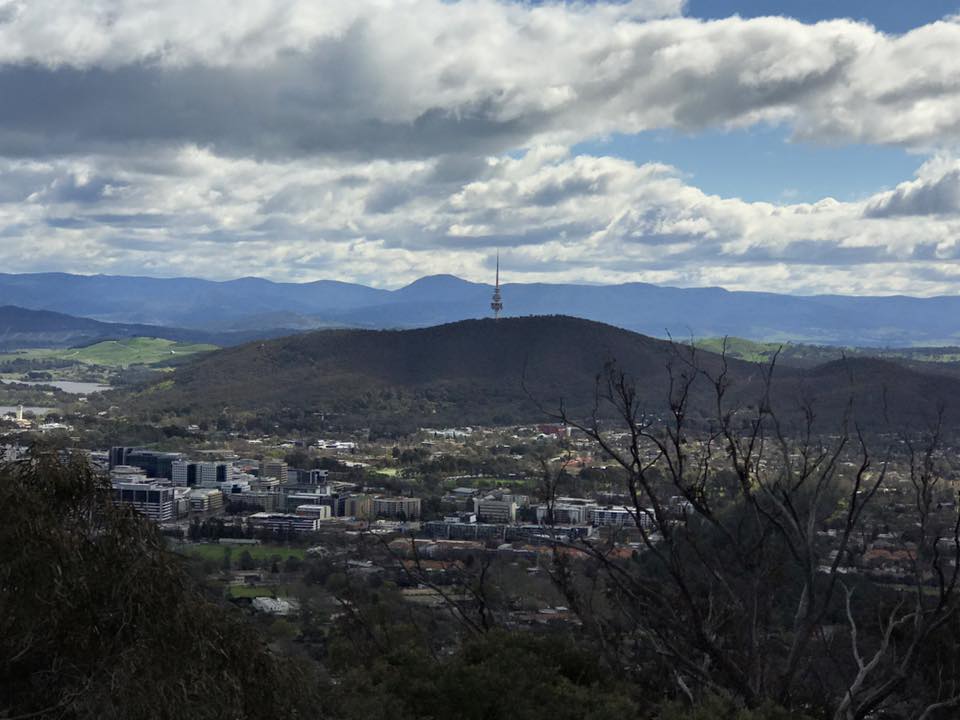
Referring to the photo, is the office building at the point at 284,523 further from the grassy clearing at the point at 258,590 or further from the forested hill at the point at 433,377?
the forested hill at the point at 433,377

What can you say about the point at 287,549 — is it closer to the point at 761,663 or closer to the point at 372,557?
the point at 372,557

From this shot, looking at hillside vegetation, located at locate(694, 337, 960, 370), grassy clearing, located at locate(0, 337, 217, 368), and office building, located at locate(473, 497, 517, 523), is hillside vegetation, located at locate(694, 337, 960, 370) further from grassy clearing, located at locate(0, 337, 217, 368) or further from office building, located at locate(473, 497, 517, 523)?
grassy clearing, located at locate(0, 337, 217, 368)

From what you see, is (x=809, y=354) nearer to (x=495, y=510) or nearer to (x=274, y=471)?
(x=274, y=471)

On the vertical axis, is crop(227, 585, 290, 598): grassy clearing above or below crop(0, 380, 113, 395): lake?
above

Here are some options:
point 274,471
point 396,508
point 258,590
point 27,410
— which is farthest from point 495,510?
point 27,410

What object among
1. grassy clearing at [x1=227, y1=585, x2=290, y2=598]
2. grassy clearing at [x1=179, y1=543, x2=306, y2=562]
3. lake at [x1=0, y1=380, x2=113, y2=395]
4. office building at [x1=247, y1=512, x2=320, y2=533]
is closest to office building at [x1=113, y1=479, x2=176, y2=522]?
office building at [x1=247, y1=512, x2=320, y2=533]
